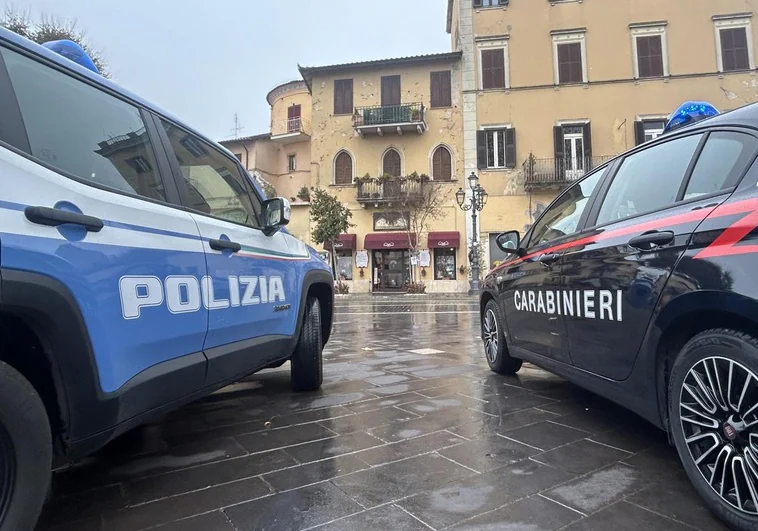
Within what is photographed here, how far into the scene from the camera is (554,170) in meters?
24.4

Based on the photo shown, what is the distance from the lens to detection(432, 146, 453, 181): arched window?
25817 mm

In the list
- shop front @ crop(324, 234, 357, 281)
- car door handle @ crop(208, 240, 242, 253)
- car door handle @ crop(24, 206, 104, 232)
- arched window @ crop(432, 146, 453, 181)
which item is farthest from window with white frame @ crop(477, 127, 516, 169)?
car door handle @ crop(24, 206, 104, 232)

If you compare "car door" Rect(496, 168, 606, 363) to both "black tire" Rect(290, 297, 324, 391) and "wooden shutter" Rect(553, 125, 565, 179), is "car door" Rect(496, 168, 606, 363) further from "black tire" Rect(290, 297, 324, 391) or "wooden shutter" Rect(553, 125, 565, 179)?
"wooden shutter" Rect(553, 125, 565, 179)

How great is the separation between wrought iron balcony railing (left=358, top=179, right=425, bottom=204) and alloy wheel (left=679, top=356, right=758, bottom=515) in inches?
933

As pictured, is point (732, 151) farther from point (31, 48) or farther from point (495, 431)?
point (31, 48)

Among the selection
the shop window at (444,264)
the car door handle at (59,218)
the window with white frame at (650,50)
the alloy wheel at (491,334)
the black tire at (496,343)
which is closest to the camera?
the car door handle at (59,218)

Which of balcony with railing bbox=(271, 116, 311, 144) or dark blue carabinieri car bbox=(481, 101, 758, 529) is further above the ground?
balcony with railing bbox=(271, 116, 311, 144)

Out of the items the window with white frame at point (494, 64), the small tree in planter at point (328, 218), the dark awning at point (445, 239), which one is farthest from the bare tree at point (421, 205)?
the window with white frame at point (494, 64)

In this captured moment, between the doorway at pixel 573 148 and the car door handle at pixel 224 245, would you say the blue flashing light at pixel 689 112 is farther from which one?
the doorway at pixel 573 148

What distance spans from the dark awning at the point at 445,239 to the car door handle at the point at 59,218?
78.2 feet

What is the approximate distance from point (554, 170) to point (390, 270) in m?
9.69

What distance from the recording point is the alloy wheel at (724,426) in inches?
68.8

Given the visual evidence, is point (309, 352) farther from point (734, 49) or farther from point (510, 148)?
point (734, 49)

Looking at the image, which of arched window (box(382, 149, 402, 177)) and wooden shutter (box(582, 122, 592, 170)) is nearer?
wooden shutter (box(582, 122, 592, 170))
